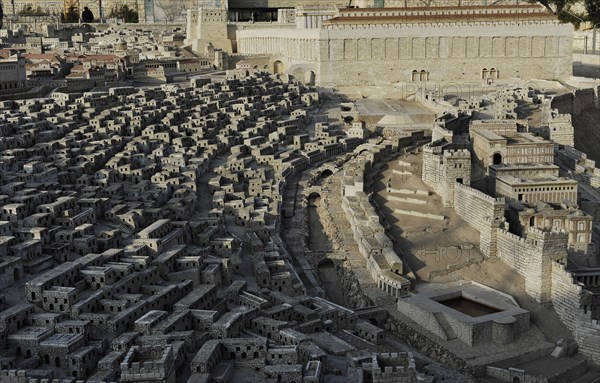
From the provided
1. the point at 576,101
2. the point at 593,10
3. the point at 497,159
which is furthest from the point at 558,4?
the point at 497,159

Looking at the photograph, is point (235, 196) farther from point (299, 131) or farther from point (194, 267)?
point (299, 131)

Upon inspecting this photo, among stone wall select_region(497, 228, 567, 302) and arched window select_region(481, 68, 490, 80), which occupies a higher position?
arched window select_region(481, 68, 490, 80)

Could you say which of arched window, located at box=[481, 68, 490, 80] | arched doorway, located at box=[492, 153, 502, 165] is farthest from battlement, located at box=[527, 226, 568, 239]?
arched window, located at box=[481, 68, 490, 80]

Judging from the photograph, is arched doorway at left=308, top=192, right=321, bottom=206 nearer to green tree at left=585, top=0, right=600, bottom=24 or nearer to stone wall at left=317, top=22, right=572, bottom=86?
stone wall at left=317, top=22, right=572, bottom=86

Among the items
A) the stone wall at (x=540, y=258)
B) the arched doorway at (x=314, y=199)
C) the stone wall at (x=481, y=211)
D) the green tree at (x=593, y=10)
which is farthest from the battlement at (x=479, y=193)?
the green tree at (x=593, y=10)

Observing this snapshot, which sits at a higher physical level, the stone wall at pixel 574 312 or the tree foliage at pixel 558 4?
the tree foliage at pixel 558 4

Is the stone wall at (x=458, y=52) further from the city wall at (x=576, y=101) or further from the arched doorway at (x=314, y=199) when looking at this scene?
the arched doorway at (x=314, y=199)

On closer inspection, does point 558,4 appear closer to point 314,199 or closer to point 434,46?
point 434,46

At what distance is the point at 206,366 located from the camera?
15.2 metres

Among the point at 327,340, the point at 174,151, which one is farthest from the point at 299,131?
the point at 327,340

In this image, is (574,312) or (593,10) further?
(593,10)

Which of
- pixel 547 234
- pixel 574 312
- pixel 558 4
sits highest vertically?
pixel 558 4

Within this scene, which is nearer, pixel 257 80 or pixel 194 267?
pixel 194 267

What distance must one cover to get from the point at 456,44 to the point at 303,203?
85.4 feet
